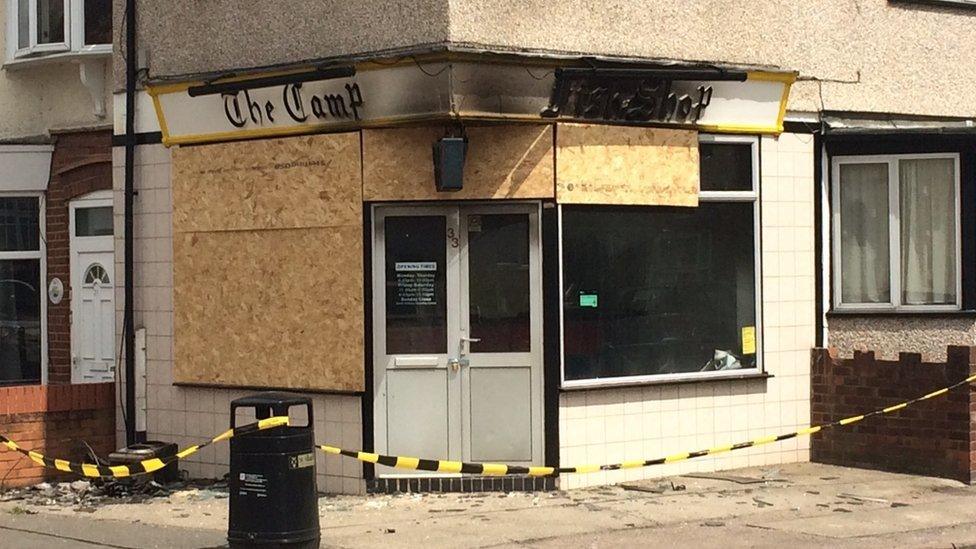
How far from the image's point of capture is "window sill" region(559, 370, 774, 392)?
1253 centimetres

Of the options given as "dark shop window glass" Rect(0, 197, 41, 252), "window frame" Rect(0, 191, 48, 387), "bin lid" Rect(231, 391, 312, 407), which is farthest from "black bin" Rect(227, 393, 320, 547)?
"dark shop window glass" Rect(0, 197, 41, 252)

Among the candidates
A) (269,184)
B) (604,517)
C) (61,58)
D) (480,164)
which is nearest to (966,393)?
(604,517)

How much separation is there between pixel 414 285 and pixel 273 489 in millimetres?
3439

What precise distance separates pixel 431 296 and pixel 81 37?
5.60m

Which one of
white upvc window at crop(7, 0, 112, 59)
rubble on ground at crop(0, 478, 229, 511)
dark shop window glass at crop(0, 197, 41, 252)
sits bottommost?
rubble on ground at crop(0, 478, 229, 511)

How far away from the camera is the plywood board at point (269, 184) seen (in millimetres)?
12508

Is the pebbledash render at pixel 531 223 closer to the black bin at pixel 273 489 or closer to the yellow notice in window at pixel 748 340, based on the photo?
the yellow notice in window at pixel 748 340

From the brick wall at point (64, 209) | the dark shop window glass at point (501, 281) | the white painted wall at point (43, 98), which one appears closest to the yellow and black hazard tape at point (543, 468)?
the dark shop window glass at point (501, 281)

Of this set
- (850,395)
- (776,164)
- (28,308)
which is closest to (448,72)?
(776,164)

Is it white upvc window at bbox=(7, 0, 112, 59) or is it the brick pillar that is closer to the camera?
the brick pillar

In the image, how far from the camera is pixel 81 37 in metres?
15.4

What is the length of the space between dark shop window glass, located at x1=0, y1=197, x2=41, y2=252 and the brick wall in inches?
13.0

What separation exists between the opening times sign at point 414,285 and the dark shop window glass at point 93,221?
4.54 metres

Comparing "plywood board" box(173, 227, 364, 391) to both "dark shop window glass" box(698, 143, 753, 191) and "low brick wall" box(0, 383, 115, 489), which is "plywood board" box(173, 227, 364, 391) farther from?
"dark shop window glass" box(698, 143, 753, 191)
